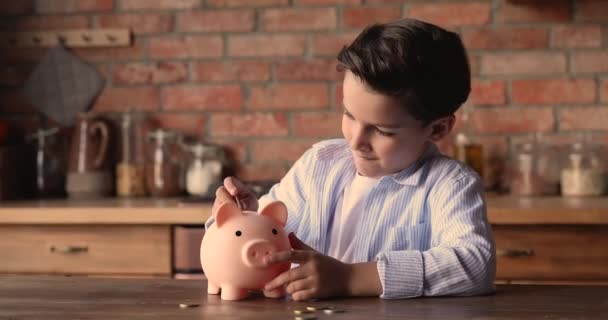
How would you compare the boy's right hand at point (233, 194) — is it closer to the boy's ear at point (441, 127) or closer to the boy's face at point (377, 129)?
the boy's face at point (377, 129)

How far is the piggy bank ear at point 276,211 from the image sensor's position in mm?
1311

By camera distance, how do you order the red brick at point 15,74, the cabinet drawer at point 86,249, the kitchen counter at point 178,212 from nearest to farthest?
1. the kitchen counter at point 178,212
2. the cabinet drawer at point 86,249
3. the red brick at point 15,74

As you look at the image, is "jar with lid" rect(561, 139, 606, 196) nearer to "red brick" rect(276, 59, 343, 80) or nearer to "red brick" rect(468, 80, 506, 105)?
"red brick" rect(468, 80, 506, 105)

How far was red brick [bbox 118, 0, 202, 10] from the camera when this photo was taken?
3.03m

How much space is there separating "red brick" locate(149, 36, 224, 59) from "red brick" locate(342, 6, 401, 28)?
0.42 meters

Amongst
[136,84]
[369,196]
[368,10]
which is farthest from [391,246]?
[136,84]

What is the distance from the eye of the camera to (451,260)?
52.0 inches

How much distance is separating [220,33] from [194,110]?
0.87 feet

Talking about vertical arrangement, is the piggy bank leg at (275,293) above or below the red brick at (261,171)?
above

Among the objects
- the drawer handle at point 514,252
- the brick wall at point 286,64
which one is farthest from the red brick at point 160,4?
the drawer handle at point 514,252

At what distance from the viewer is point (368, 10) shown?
2930 mm

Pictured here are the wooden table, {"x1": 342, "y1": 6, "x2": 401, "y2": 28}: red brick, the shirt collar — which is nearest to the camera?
the wooden table

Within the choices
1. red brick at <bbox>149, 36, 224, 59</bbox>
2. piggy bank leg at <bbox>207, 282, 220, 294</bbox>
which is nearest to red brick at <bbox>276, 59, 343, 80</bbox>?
red brick at <bbox>149, 36, 224, 59</bbox>

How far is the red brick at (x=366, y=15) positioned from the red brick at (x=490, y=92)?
0.34m
